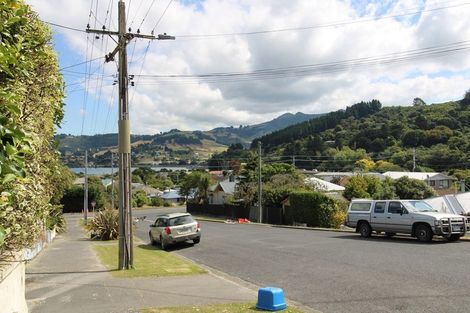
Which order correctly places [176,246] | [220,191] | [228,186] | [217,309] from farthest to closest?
1. [220,191]
2. [228,186]
3. [176,246]
4. [217,309]

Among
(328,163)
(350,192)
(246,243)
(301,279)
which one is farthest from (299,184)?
(328,163)

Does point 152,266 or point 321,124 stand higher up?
point 321,124

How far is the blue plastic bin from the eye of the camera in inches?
355

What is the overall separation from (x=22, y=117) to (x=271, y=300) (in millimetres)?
5394

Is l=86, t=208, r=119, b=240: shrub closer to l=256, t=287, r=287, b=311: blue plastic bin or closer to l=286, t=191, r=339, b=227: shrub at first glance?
l=286, t=191, r=339, b=227: shrub

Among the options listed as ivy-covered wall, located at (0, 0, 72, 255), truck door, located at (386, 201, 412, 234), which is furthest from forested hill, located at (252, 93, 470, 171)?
ivy-covered wall, located at (0, 0, 72, 255)

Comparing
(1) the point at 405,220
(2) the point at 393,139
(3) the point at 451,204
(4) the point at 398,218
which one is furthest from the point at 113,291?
(2) the point at 393,139

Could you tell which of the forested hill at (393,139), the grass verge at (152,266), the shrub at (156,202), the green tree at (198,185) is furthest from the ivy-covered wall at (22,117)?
the forested hill at (393,139)

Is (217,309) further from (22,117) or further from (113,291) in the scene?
(22,117)

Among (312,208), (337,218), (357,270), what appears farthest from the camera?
(312,208)

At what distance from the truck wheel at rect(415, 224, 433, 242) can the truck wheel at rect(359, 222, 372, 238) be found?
3105 mm

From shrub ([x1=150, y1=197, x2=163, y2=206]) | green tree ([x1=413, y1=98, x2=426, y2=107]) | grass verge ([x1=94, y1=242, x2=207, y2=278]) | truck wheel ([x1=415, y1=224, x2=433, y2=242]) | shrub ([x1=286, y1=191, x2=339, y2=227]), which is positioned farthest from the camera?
green tree ([x1=413, y1=98, x2=426, y2=107])

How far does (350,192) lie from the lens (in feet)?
160

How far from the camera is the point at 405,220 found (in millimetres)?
22125
